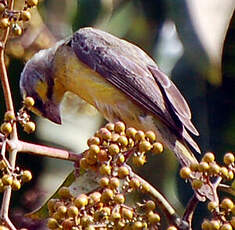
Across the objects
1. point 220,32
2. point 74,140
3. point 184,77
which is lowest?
point 74,140

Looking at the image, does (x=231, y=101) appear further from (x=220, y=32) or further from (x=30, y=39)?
(x=30, y=39)

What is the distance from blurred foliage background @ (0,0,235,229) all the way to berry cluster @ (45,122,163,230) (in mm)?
1441

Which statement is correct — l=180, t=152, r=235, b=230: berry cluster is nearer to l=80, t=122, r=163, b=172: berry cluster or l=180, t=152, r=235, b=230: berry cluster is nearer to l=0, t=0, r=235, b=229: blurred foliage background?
l=80, t=122, r=163, b=172: berry cluster

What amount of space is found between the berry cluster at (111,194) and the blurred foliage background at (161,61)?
4.73 ft

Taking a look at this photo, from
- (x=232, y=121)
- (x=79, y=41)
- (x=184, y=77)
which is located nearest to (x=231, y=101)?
(x=232, y=121)

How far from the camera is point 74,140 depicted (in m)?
4.43

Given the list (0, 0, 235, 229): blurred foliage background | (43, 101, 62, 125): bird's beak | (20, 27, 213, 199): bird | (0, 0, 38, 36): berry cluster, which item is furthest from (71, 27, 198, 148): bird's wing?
(0, 0, 38, 36): berry cluster

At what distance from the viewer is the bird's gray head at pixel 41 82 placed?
4469mm

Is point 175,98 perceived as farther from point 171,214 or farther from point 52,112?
point 171,214

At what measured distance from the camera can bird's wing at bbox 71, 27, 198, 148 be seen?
3996mm

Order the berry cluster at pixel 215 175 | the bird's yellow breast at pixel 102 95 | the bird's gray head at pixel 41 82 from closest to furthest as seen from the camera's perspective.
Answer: the berry cluster at pixel 215 175 → the bird's yellow breast at pixel 102 95 → the bird's gray head at pixel 41 82

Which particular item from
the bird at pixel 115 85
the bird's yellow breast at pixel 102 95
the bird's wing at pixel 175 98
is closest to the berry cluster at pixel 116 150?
the bird's wing at pixel 175 98

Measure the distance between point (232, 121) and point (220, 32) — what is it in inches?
18.7

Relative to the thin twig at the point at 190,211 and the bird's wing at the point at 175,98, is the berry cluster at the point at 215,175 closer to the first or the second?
the thin twig at the point at 190,211
